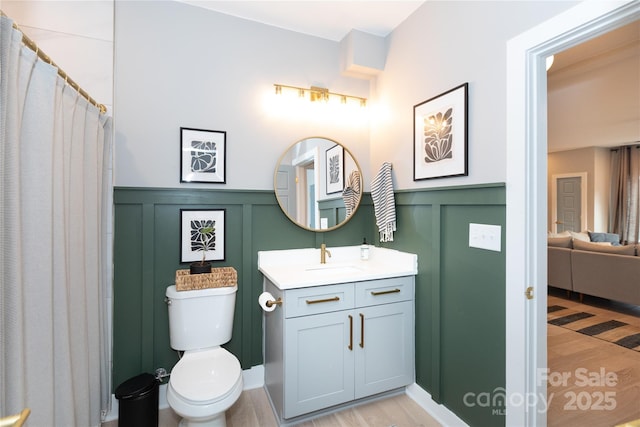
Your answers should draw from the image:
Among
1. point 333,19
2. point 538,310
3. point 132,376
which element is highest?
point 333,19

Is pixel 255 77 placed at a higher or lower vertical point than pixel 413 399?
higher

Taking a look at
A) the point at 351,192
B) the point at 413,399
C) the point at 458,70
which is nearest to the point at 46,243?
the point at 351,192

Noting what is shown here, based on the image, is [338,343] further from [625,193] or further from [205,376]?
[625,193]

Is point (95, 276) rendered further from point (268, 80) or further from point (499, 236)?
point (499, 236)

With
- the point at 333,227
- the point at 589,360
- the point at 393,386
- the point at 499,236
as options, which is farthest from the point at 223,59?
the point at 589,360

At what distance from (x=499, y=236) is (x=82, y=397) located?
2.10 metres

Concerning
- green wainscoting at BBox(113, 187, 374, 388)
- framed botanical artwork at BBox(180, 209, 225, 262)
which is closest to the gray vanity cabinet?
green wainscoting at BBox(113, 187, 374, 388)

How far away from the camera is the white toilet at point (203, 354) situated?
1594 millimetres

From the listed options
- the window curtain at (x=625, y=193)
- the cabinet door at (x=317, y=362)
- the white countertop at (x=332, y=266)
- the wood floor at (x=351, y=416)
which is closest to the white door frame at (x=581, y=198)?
the window curtain at (x=625, y=193)

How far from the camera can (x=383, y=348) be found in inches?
82.7

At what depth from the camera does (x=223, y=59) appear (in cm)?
228

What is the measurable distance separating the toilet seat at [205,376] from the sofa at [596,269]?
4363 millimetres

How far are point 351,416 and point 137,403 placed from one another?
1.27 m

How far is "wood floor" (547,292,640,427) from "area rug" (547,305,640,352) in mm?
136
